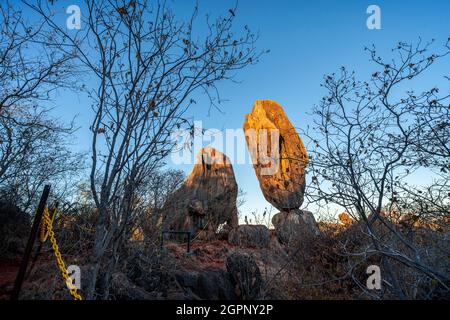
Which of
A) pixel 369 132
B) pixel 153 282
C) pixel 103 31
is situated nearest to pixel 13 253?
pixel 153 282

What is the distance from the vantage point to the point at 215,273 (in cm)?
658

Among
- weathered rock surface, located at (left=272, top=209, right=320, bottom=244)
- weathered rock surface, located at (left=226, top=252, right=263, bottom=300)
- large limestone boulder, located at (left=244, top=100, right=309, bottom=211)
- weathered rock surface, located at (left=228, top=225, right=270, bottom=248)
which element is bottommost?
weathered rock surface, located at (left=226, top=252, right=263, bottom=300)

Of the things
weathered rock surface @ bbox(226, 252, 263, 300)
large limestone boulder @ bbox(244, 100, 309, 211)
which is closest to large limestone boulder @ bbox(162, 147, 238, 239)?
large limestone boulder @ bbox(244, 100, 309, 211)

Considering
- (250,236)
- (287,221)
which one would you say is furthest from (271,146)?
(250,236)

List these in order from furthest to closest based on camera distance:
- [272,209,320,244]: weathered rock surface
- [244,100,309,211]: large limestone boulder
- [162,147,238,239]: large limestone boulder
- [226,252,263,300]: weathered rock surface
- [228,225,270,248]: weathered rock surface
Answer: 1. [244,100,309,211]: large limestone boulder
2. [162,147,238,239]: large limestone boulder
3. [272,209,320,244]: weathered rock surface
4. [228,225,270,248]: weathered rock surface
5. [226,252,263,300]: weathered rock surface

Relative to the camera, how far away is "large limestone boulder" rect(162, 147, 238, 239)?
534 inches

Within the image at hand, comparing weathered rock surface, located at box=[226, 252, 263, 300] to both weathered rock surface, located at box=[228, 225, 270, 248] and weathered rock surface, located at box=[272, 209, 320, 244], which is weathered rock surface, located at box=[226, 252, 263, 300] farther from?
weathered rock surface, located at box=[272, 209, 320, 244]

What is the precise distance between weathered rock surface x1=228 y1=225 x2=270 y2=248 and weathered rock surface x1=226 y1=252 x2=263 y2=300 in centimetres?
532

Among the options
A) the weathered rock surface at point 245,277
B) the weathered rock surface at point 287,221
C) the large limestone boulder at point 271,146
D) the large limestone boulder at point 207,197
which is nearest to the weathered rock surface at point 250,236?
the weathered rock surface at point 287,221

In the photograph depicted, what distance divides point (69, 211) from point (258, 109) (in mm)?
12157

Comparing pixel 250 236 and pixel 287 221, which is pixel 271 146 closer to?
pixel 287 221

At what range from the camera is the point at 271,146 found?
53.9 ft

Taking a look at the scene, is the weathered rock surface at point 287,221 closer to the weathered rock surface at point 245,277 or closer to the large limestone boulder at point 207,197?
the large limestone boulder at point 207,197
